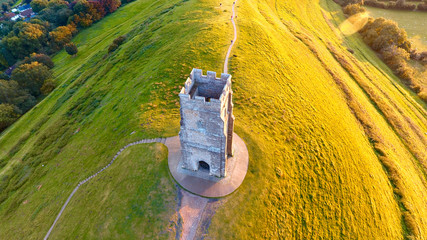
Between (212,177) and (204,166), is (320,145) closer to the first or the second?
(212,177)

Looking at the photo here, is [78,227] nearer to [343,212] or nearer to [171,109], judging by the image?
[171,109]

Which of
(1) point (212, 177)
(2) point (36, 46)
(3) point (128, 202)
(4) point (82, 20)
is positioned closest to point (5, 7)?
(4) point (82, 20)

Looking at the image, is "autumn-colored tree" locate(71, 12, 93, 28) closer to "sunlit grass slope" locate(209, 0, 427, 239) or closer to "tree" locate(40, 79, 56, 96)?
"tree" locate(40, 79, 56, 96)

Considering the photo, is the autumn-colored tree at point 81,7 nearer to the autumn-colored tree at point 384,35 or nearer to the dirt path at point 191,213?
the dirt path at point 191,213

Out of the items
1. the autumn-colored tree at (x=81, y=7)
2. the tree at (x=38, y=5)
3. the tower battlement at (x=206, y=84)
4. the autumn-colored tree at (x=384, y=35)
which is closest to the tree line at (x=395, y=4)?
the autumn-colored tree at (x=384, y=35)

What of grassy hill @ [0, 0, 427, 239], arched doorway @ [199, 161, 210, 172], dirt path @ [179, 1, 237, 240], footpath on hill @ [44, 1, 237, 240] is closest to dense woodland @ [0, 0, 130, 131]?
grassy hill @ [0, 0, 427, 239]

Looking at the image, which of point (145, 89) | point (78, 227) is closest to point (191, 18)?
point (145, 89)
